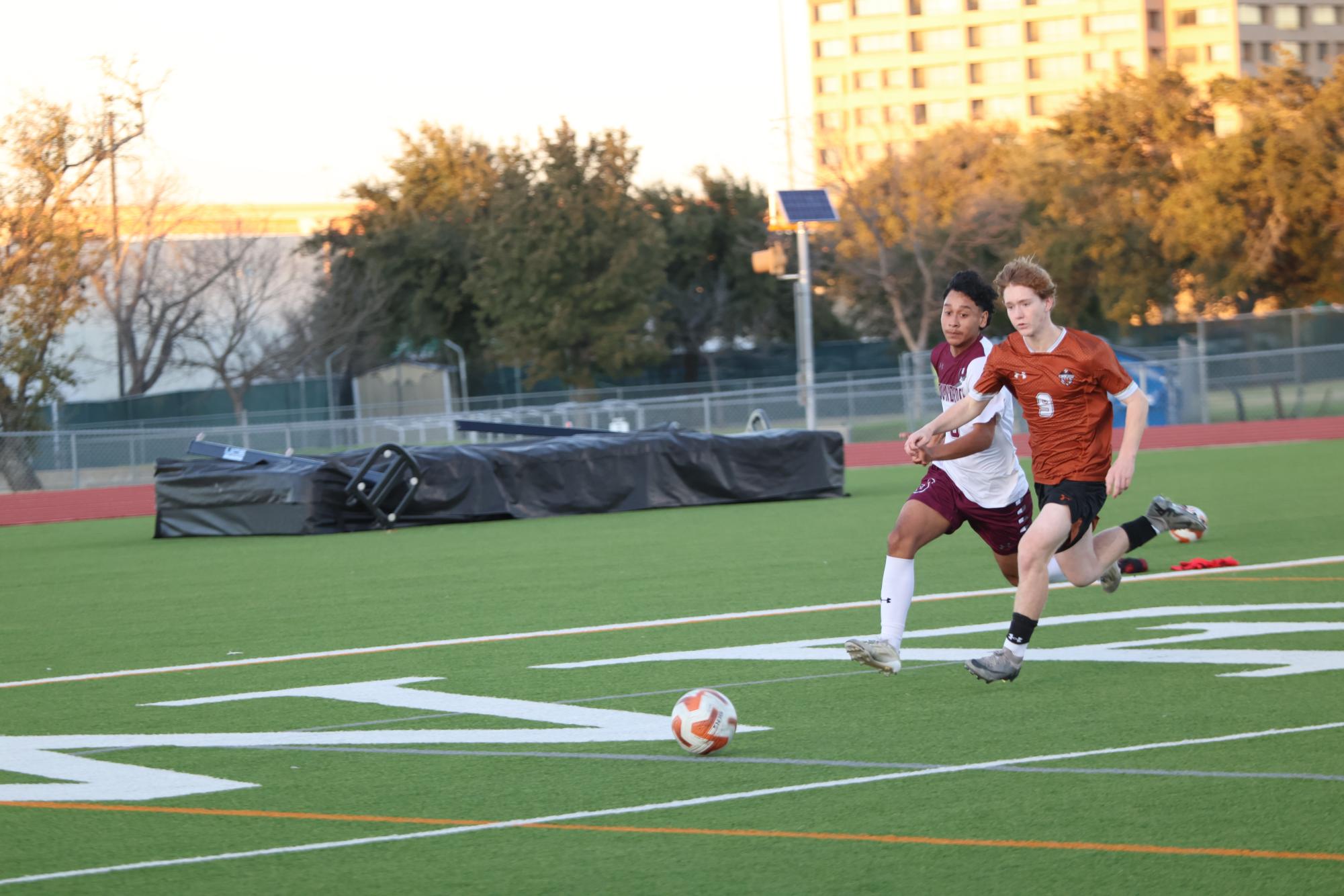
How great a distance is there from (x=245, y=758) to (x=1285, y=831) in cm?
378

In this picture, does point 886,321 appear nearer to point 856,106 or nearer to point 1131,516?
point 1131,516

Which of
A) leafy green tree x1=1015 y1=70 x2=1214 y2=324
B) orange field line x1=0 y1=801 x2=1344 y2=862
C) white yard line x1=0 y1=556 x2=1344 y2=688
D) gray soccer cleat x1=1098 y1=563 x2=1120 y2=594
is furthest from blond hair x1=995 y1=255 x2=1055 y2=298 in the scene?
leafy green tree x1=1015 y1=70 x2=1214 y2=324

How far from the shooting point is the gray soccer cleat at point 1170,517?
30.0 feet

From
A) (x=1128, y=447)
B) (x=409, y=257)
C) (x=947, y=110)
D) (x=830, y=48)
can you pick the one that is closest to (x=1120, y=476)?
(x=1128, y=447)

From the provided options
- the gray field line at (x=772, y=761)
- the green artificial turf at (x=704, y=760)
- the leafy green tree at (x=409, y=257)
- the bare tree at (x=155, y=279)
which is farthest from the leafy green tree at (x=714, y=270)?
the gray field line at (x=772, y=761)

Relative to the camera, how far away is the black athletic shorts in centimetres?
762

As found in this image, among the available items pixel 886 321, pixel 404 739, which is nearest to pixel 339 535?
pixel 404 739

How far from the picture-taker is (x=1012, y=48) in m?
127

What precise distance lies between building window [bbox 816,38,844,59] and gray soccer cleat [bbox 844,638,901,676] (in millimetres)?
127387

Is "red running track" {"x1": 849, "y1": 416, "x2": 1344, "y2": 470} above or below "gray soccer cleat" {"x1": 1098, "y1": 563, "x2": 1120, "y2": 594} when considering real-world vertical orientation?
below

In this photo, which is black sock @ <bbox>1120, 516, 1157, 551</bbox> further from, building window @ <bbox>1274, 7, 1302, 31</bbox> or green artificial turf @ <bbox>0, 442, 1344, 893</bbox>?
building window @ <bbox>1274, 7, 1302, 31</bbox>

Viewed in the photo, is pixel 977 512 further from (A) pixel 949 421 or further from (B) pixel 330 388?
(B) pixel 330 388

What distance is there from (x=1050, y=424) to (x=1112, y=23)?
122 meters

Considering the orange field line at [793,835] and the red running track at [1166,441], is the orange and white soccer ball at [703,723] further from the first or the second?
the red running track at [1166,441]
